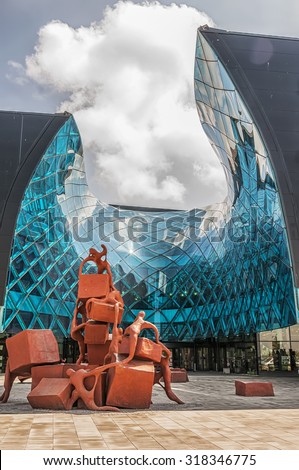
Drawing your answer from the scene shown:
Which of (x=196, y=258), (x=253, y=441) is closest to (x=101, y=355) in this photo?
(x=253, y=441)

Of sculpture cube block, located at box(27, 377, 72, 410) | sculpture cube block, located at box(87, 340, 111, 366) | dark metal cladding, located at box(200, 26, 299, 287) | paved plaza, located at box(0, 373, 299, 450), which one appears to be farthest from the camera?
dark metal cladding, located at box(200, 26, 299, 287)

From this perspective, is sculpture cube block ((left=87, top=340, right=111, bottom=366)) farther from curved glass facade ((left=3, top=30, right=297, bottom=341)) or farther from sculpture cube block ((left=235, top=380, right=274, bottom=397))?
curved glass facade ((left=3, top=30, right=297, bottom=341))

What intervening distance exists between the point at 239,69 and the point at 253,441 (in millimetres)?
29361

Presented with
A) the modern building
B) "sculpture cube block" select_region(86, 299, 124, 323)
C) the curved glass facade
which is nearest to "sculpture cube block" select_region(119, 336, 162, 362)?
"sculpture cube block" select_region(86, 299, 124, 323)

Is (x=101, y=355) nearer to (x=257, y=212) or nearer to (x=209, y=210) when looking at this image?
(x=257, y=212)

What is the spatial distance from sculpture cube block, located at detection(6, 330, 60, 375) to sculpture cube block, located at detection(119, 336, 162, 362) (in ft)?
7.96

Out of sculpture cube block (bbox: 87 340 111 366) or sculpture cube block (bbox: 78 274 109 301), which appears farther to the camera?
sculpture cube block (bbox: 78 274 109 301)

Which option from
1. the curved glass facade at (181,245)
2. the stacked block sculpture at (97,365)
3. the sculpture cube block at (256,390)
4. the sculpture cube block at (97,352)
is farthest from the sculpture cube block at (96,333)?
the curved glass facade at (181,245)

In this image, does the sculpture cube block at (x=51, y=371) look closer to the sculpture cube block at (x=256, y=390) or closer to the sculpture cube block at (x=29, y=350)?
the sculpture cube block at (x=29, y=350)

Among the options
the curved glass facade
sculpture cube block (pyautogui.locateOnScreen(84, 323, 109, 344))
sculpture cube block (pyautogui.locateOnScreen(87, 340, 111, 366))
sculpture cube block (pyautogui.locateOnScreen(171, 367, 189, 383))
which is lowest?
sculpture cube block (pyautogui.locateOnScreen(171, 367, 189, 383))

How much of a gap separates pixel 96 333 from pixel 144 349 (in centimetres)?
227

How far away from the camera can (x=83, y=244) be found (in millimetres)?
48594

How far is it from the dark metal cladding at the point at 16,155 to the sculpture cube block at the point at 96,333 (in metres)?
21.0

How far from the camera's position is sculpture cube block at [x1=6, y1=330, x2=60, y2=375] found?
44.1 feet
